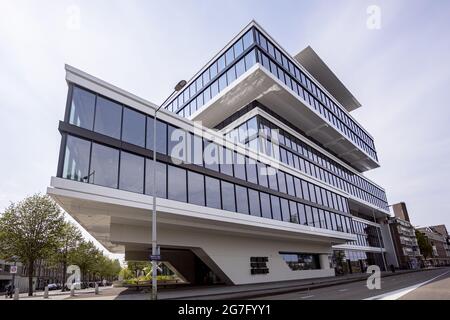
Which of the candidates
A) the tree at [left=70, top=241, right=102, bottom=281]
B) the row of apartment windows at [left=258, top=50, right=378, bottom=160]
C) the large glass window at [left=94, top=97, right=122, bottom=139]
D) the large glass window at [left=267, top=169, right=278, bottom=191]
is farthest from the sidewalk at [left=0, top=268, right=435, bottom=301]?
the row of apartment windows at [left=258, top=50, right=378, bottom=160]

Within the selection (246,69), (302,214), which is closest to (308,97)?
(246,69)

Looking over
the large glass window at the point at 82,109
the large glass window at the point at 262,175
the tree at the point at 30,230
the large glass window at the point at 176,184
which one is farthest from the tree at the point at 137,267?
the large glass window at the point at 82,109

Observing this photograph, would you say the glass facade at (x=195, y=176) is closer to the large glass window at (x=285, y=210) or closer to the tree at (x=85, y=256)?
the large glass window at (x=285, y=210)

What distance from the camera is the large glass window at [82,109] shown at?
672 inches

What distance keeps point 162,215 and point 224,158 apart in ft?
28.5

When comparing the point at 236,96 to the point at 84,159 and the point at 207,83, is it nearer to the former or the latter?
the point at 207,83

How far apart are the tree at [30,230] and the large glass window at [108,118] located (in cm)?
1975

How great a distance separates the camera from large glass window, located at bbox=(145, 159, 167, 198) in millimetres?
19641

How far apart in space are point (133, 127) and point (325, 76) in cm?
3973

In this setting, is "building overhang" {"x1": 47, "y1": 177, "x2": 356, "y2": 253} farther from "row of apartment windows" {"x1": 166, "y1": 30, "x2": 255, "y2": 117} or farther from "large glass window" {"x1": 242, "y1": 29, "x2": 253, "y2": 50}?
"large glass window" {"x1": 242, "y1": 29, "x2": 253, "y2": 50}

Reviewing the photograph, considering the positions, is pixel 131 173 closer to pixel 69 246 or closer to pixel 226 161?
pixel 226 161

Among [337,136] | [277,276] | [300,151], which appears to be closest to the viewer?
[277,276]

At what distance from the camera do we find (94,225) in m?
22.7
